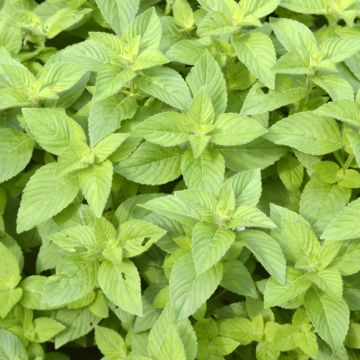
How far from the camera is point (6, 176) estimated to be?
74.2 inches

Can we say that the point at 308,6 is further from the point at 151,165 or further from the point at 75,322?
the point at 75,322

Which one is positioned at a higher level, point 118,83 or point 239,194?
point 118,83

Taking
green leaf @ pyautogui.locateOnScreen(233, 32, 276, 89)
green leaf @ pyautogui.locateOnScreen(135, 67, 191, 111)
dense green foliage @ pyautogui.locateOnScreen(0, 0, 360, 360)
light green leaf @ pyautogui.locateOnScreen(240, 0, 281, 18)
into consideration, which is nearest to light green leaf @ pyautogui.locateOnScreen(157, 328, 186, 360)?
dense green foliage @ pyautogui.locateOnScreen(0, 0, 360, 360)

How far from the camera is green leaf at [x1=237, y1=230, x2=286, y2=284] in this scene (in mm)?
1590

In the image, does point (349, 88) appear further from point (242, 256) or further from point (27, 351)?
point (27, 351)

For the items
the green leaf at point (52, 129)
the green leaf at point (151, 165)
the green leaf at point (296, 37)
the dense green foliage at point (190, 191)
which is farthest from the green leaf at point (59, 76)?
the green leaf at point (296, 37)

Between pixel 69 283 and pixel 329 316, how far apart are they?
78 cm

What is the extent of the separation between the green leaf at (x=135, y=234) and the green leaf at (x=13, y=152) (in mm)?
426

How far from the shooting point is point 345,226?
1589mm

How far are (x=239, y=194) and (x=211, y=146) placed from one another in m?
0.20

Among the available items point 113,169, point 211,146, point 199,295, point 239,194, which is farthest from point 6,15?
point 199,295

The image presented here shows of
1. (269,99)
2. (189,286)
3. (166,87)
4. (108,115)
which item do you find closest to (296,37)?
(269,99)

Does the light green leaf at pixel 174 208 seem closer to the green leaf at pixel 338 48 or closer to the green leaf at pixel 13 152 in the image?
the green leaf at pixel 13 152

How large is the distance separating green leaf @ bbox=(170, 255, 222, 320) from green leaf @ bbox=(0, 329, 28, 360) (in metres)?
0.57
